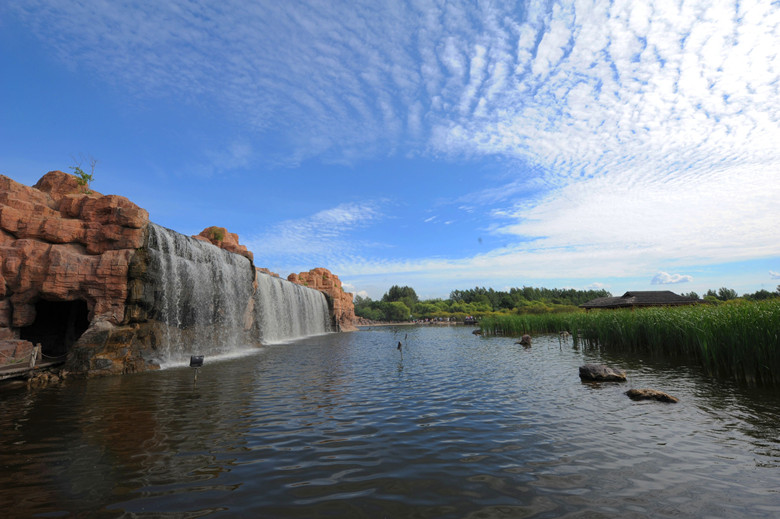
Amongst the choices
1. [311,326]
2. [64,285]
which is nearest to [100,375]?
[64,285]

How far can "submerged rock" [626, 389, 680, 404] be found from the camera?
10164 mm

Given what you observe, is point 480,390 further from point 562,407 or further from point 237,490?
point 237,490

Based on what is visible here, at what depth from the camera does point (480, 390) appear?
40.8ft

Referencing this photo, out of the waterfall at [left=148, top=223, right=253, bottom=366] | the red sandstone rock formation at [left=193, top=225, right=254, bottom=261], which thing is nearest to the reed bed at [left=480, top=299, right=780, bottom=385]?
the waterfall at [left=148, top=223, right=253, bottom=366]

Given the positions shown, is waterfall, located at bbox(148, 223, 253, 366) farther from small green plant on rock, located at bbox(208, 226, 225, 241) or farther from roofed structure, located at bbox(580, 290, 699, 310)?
roofed structure, located at bbox(580, 290, 699, 310)

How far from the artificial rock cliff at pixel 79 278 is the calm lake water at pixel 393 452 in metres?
5.07

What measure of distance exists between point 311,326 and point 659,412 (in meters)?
49.7

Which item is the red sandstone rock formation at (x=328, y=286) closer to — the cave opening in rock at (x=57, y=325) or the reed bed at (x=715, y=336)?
the cave opening in rock at (x=57, y=325)

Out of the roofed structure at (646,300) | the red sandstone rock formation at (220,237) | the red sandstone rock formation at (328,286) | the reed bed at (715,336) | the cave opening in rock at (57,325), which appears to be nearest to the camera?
the reed bed at (715,336)

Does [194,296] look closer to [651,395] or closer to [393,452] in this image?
[393,452]

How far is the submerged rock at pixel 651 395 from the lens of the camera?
1016cm

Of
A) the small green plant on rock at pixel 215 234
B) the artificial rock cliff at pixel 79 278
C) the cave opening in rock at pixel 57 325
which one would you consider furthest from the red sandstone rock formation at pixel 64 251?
the small green plant on rock at pixel 215 234

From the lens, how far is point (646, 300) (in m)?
43.6

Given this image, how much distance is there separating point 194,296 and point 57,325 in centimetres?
771
